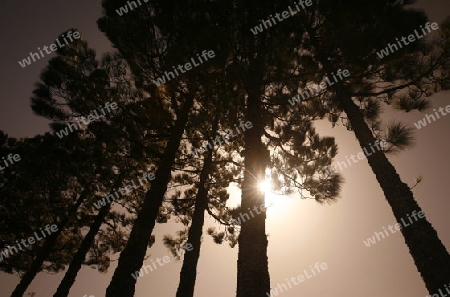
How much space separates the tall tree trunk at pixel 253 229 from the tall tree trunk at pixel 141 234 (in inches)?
88.9

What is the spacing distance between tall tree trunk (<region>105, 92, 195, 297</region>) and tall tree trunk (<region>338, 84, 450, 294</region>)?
4.48 metres

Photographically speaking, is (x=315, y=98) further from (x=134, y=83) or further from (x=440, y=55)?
(x=134, y=83)

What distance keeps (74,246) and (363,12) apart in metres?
13.8

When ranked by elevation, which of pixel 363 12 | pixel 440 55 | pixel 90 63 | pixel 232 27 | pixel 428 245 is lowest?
pixel 428 245

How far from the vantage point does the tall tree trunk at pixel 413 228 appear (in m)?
4.13

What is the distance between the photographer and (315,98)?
7.54 meters

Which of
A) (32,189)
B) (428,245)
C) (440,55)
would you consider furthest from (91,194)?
(440,55)

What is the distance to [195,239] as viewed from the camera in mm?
8148

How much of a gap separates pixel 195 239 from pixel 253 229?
160 inches
